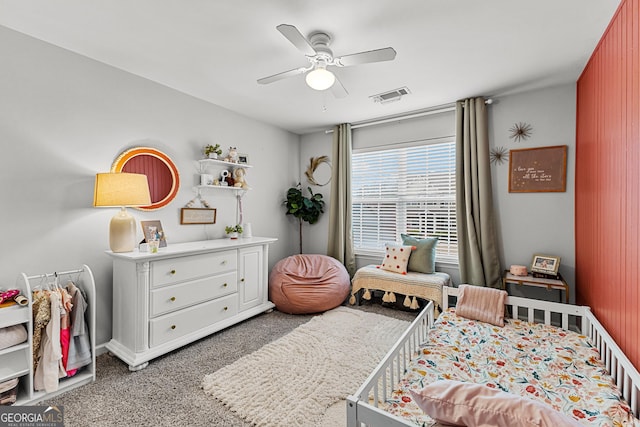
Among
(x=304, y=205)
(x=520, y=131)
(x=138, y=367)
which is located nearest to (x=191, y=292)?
(x=138, y=367)

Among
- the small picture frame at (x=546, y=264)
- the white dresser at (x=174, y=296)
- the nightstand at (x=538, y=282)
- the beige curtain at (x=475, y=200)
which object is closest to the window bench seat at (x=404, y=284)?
the beige curtain at (x=475, y=200)

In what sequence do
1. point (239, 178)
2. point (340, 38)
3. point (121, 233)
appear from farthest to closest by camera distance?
1. point (239, 178)
2. point (121, 233)
3. point (340, 38)

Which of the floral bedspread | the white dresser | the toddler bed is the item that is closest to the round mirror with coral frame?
the white dresser

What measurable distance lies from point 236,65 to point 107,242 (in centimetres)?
191

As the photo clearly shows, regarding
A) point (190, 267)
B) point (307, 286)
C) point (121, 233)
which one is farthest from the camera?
point (307, 286)

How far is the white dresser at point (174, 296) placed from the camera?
2211 mm

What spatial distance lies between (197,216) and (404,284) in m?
2.47

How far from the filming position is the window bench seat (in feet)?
10.0

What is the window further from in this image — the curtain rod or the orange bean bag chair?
the orange bean bag chair

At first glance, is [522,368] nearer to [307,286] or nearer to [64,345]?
[307,286]

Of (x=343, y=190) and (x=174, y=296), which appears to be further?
(x=343, y=190)

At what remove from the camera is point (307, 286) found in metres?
3.28

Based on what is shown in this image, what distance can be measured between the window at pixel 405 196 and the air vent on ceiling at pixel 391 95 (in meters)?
0.84

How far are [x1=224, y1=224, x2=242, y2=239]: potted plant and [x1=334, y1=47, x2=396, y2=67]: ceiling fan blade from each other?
2222 mm
